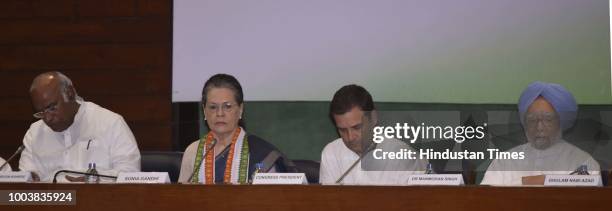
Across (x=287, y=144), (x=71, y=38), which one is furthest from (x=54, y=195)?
(x=71, y=38)

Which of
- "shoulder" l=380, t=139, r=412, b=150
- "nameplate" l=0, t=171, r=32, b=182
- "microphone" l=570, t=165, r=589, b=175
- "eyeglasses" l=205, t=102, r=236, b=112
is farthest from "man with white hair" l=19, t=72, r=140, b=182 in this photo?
"microphone" l=570, t=165, r=589, b=175

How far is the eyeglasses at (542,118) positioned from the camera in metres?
2.74

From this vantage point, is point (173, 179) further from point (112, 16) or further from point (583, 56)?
point (583, 56)

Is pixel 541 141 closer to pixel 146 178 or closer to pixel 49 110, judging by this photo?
pixel 146 178

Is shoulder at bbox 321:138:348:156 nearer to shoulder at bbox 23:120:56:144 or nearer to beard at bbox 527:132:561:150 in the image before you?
beard at bbox 527:132:561:150

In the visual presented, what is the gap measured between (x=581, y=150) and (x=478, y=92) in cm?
169

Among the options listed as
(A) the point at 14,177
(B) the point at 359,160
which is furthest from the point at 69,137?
(B) the point at 359,160

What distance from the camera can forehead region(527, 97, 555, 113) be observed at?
278 cm

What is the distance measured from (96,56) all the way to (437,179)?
282 centimetres

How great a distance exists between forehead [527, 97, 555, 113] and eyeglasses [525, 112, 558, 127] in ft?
0.06

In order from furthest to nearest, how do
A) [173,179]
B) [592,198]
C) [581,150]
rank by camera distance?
[173,179] < [581,150] < [592,198]

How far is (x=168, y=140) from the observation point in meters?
4.76

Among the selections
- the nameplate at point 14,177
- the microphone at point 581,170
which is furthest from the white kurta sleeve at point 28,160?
the microphone at point 581,170

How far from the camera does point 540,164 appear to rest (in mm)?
2680
